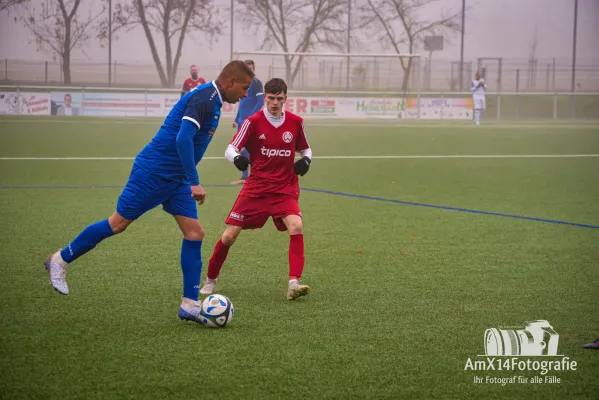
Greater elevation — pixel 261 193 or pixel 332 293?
pixel 261 193

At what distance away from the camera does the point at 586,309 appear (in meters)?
6.07

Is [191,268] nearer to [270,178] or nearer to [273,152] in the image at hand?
[270,178]

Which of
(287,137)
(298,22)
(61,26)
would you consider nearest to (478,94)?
(298,22)

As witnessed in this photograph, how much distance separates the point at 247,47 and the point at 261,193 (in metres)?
37.4

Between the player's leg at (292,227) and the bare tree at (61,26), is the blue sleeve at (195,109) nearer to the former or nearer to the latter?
the player's leg at (292,227)

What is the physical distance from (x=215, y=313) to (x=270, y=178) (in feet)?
5.17

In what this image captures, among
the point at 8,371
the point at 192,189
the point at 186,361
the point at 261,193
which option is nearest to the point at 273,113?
the point at 261,193

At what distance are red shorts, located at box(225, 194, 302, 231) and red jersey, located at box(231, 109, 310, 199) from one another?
0.16ft

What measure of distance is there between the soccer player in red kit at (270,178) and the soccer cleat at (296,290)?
279 mm

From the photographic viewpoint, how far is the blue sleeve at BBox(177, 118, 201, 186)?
5559mm

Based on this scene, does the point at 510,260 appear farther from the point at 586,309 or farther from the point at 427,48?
the point at 427,48

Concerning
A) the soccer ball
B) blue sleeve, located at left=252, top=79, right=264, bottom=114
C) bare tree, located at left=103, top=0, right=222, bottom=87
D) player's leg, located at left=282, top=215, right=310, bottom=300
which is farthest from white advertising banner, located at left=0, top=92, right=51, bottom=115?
the soccer ball

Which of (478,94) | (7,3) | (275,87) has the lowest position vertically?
(275,87)

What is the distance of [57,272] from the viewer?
19.3 feet
